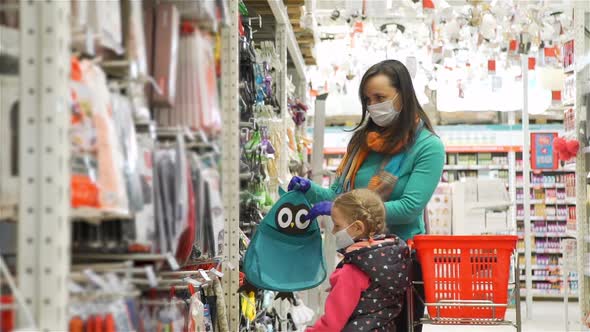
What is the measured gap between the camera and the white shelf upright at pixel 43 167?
1.54m

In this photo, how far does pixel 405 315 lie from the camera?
10.8 feet

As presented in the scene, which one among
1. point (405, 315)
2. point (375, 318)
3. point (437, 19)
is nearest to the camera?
point (375, 318)

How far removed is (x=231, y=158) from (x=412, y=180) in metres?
0.74

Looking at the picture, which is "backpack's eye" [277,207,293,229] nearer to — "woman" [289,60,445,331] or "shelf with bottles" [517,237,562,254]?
"woman" [289,60,445,331]

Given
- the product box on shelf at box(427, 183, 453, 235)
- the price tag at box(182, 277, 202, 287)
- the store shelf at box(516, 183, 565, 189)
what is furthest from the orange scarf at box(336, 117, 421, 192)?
the store shelf at box(516, 183, 565, 189)

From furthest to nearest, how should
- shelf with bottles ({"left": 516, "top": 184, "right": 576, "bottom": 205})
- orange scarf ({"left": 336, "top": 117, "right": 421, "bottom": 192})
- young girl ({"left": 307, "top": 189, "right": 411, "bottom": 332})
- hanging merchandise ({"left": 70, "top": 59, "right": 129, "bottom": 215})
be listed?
shelf with bottles ({"left": 516, "top": 184, "right": 576, "bottom": 205}) < orange scarf ({"left": 336, "top": 117, "right": 421, "bottom": 192}) < young girl ({"left": 307, "top": 189, "right": 411, "bottom": 332}) < hanging merchandise ({"left": 70, "top": 59, "right": 129, "bottom": 215})

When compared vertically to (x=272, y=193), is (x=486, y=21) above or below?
above

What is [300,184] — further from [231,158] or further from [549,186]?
[549,186]

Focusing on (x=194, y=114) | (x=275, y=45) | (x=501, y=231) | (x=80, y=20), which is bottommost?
(x=501, y=231)

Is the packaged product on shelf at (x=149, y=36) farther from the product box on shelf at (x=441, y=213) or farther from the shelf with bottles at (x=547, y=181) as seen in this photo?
the shelf with bottles at (x=547, y=181)

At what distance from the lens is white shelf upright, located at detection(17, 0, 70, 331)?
1542 mm

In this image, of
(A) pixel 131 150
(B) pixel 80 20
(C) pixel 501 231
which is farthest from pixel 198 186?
(C) pixel 501 231

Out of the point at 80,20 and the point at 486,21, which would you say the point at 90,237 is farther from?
the point at 486,21

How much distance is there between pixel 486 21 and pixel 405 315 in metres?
4.70
